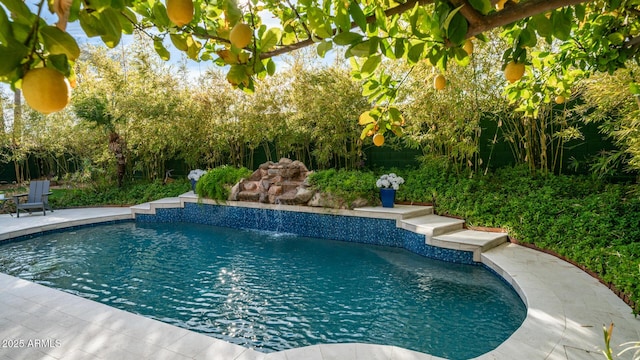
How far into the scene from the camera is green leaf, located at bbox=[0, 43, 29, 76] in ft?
1.80

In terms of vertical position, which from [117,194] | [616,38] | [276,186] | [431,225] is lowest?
[431,225]

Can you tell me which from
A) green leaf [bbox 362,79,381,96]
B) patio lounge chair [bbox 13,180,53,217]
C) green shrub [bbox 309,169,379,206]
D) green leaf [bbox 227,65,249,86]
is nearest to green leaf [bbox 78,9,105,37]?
green leaf [bbox 227,65,249,86]

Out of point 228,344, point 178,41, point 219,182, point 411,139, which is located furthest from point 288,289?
point 219,182

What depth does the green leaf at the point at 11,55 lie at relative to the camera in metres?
0.55

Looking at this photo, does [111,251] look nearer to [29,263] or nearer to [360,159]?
[29,263]

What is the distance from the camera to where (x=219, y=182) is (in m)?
8.44

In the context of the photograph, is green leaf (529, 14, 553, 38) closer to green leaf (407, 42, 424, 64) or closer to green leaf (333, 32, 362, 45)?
green leaf (407, 42, 424, 64)

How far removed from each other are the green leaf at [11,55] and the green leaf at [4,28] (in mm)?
13

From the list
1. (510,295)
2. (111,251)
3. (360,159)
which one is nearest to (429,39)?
(510,295)

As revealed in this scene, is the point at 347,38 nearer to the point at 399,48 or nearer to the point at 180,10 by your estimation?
the point at 399,48

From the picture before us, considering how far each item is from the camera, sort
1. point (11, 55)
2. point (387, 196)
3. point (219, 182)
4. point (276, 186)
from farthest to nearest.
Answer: point (219, 182) → point (276, 186) → point (387, 196) → point (11, 55)

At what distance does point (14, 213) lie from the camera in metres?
9.11

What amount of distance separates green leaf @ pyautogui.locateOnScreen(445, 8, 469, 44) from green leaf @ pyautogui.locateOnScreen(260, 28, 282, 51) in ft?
1.91

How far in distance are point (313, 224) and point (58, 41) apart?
6523mm
